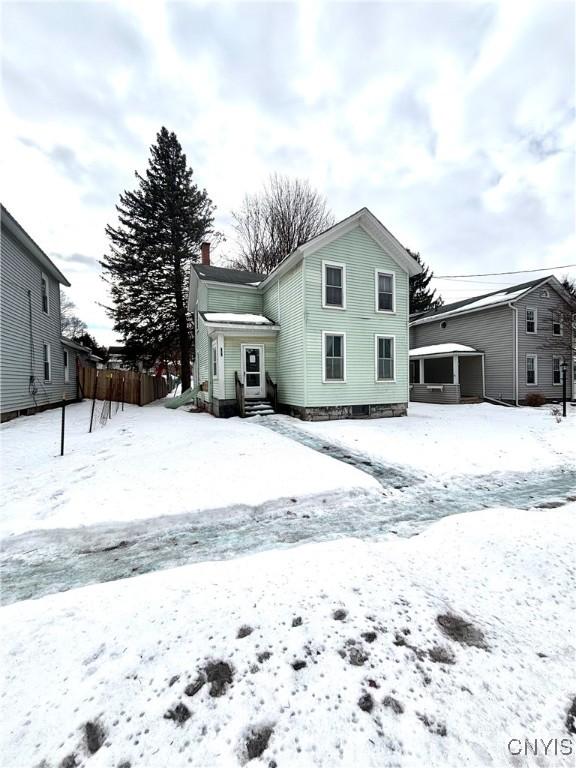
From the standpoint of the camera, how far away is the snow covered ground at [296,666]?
1448mm

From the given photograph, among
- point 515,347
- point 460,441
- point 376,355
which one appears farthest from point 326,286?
point 515,347

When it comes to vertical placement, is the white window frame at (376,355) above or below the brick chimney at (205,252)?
below

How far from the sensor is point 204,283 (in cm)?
1410

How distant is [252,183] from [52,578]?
1027 inches

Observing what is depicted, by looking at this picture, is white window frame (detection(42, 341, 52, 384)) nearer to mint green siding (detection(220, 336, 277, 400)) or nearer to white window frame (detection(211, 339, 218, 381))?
white window frame (detection(211, 339, 218, 381))

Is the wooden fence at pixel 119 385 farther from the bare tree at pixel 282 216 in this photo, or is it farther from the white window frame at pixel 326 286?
the bare tree at pixel 282 216

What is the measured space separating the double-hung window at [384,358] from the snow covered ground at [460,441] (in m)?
1.88

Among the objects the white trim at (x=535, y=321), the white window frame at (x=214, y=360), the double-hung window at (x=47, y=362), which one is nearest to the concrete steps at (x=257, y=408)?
the white window frame at (x=214, y=360)

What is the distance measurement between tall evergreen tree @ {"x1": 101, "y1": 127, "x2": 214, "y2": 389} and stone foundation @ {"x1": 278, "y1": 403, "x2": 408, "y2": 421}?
459 inches

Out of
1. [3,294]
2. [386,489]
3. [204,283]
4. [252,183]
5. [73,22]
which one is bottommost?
[386,489]

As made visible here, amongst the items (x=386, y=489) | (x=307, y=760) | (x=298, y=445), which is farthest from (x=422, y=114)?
(x=307, y=760)

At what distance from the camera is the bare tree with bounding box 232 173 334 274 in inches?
913

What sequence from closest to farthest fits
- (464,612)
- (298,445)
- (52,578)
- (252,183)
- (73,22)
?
(464,612) < (52,578) < (73,22) < (298,445) < (252,183)

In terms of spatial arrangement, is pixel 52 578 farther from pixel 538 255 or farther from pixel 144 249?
pixel 538 255
